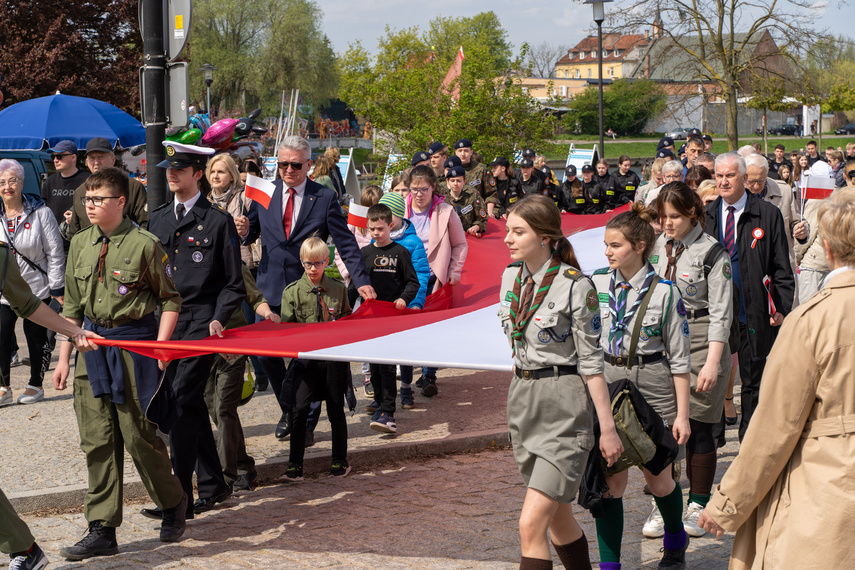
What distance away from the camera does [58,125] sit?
699 inches

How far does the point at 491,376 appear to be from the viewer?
10.5m

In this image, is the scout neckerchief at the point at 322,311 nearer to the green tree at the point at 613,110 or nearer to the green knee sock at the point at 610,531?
the green knee sock at the point at 610,531

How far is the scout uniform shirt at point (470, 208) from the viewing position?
1063 centimetres

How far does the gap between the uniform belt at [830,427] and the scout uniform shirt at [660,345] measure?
1736mm

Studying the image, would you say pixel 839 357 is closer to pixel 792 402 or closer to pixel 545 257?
pixel 792 402

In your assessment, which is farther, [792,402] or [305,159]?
[305,159]

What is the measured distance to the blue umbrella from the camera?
1766 centimetres

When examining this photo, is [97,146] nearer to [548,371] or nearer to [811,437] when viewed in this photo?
[548,371]

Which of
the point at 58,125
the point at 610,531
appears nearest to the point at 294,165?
the point at 610,531

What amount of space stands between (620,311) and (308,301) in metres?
2.88

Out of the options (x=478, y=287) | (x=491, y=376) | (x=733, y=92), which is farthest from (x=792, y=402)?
(x=733, y=92)

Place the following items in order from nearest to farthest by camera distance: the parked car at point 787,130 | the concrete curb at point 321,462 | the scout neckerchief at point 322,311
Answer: the concrete curb at point 321,462
the scout neckerchief at point 322,311
the parked car at point 787,130

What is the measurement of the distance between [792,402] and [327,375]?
4.34 meters

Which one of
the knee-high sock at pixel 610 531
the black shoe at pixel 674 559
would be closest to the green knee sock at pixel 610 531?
the knee-high sock at pixel 610 531
